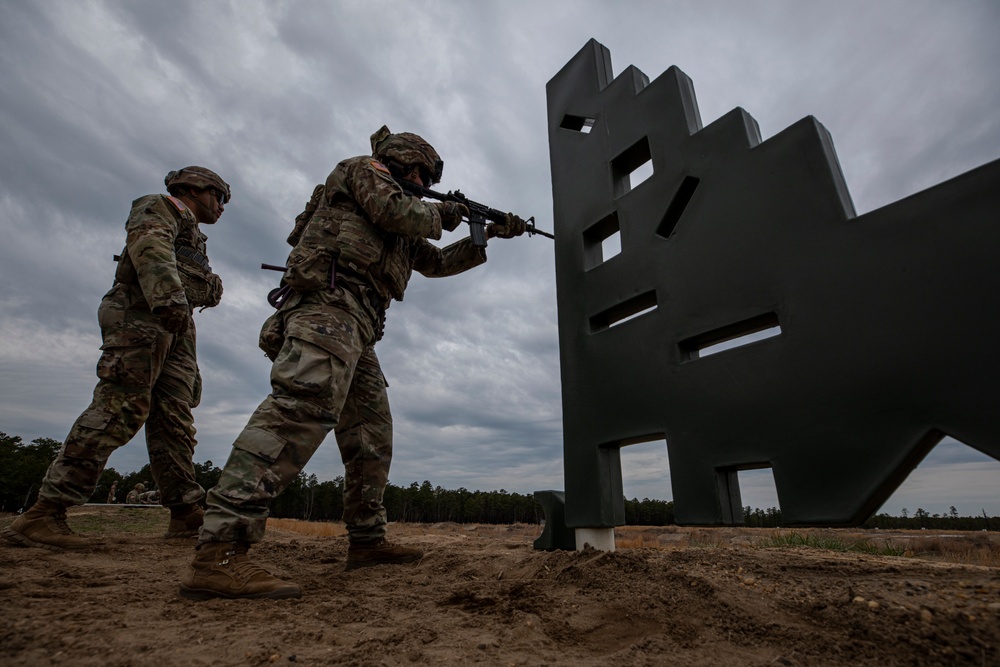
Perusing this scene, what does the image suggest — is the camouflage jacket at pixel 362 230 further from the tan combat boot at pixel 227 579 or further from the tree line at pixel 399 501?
the tree line at pixel 399 501

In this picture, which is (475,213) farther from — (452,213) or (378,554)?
(378,554)

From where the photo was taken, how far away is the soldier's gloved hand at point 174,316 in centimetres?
265

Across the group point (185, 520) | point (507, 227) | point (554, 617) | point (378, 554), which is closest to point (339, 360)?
point (378, 554)

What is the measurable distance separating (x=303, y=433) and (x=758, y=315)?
1.74 meters

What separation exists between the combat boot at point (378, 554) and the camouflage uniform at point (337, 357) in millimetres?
42

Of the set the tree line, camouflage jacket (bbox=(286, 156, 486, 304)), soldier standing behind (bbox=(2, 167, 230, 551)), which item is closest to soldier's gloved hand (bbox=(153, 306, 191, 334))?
soldier standing behind (bbox=(2, 167, 230, 551))

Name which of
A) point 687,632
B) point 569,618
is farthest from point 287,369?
point 687,632

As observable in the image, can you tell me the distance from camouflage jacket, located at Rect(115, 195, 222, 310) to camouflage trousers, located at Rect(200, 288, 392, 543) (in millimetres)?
1026

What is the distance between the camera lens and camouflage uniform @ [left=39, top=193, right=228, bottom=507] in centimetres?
264

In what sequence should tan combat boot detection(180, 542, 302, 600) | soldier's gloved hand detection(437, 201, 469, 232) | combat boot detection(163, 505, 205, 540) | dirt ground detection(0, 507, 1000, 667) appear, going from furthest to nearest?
combat boot detection(163, 505, 205, 540) < soldier's gloved hand detection(437, 201, 469, 232) < tan combat boot detection(180, 542, 302, 600) < dirt ground detection(0, 507, 1000, 667)

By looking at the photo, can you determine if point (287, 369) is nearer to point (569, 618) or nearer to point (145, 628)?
point (145, 628)

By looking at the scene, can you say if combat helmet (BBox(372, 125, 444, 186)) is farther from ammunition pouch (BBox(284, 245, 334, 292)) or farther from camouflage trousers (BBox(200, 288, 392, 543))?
camouflage trousers (BBox(200, 288, 392, 543))

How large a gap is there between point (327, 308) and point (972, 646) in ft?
7.13

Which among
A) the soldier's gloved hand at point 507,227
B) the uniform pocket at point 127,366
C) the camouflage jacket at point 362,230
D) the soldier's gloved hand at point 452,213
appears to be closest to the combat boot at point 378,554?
the camouflage jacket at point 362,230
